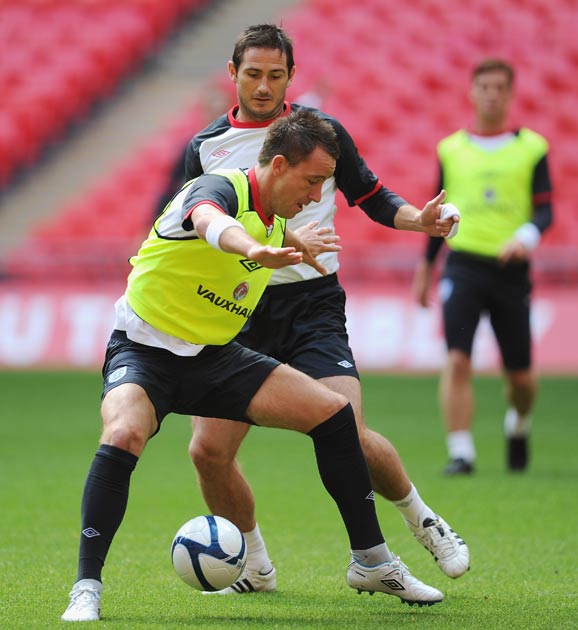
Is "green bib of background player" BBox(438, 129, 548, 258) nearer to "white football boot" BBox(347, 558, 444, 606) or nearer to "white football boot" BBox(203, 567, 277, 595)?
"white football boot" BBox(203, 567, 277, 595)

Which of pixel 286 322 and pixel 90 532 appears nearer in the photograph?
pixel 90 532

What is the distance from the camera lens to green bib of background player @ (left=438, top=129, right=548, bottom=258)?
30.1ft

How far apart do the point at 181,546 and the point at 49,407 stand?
8.29m

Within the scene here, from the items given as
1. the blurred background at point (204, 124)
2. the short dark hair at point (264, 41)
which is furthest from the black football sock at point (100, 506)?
the blurred background at point (204, 124)

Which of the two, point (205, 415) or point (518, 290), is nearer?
point (205, 415)

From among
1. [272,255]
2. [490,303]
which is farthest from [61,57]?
[272,255]

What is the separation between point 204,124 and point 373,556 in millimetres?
12823

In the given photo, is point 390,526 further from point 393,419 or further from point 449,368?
point 393,419

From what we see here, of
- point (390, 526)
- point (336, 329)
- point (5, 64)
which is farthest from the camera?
point (5, 64)

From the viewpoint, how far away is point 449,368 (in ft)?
29.7

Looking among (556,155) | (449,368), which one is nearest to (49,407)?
(449,368)

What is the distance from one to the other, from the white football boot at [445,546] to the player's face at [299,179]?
1581mm

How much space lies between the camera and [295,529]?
7.03 m

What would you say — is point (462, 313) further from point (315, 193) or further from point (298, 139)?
point (298, 139)
